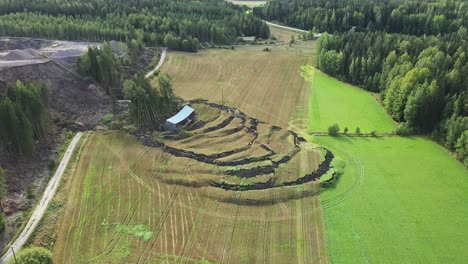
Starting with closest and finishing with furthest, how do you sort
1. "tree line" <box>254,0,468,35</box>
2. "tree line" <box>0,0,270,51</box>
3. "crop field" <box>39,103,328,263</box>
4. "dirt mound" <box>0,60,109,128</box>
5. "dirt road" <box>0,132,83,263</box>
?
"dirt road" <box>0,132,83,263</box>, "crop field" <box>39,103,328,263</box>, "dirt mound" <box>0,60,109,128</box>, "tree line" <box>0,0,270,51</box>, "tree line" <box>254,0,468,35</box>

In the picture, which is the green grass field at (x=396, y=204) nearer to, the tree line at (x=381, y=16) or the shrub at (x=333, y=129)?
the shrub at (x=333, y=129)

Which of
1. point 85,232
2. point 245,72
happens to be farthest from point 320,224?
point 245,72

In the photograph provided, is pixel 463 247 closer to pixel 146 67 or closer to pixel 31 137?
pixel 31 137

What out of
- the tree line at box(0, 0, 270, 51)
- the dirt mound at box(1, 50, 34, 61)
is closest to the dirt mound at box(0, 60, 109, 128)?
the dirt mound at box(1, 50, 34, 61)

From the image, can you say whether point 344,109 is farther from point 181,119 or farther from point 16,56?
point 16,56

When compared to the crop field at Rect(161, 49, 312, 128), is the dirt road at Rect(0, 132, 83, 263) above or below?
below

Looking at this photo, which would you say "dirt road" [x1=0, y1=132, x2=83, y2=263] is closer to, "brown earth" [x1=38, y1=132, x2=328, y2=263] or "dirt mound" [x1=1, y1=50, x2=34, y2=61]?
"brown earth" [x1=38, y1=132, x2=328, y2=263]
